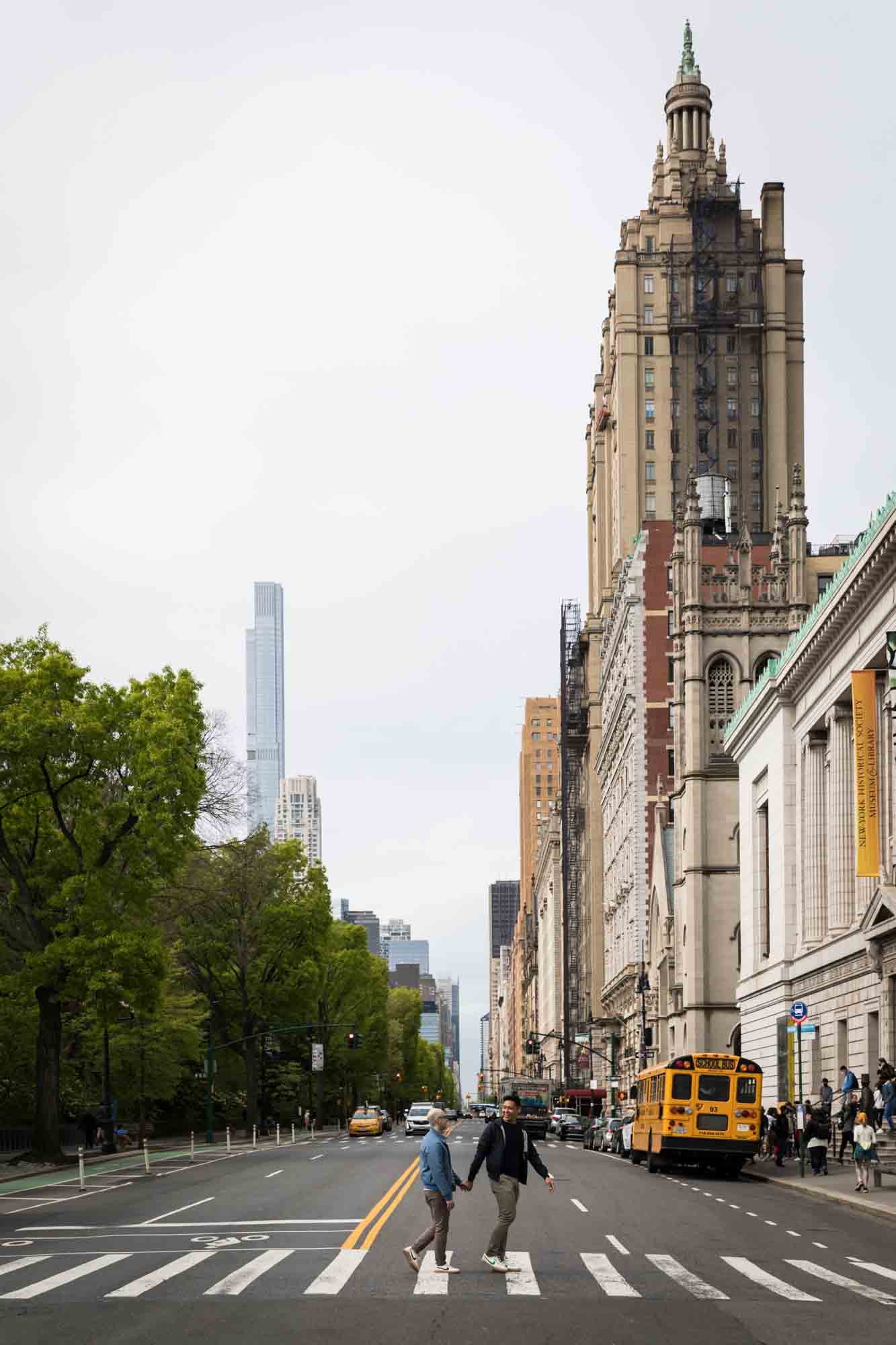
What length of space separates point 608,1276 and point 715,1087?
880 inches

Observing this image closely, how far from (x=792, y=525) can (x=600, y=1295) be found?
67144mm

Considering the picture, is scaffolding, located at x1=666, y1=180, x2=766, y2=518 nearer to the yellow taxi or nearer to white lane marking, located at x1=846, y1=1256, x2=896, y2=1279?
the yellow taxi

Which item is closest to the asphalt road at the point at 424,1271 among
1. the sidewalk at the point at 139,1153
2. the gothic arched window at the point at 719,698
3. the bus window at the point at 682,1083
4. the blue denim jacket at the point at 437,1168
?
the blue denim jacket at the point at 437,1168

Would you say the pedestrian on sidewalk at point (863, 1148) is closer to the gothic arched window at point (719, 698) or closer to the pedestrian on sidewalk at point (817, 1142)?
the pedestrian on sidewalk at point (817, 1142)

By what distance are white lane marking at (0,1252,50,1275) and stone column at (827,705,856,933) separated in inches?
1300

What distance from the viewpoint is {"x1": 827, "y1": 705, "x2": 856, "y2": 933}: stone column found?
165ft

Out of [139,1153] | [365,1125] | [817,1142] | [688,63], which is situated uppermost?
[688,63]

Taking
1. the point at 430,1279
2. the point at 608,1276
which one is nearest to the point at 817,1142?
the point at 608,1276

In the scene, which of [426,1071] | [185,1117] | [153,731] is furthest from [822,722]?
[426,1071]

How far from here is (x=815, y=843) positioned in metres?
54.7

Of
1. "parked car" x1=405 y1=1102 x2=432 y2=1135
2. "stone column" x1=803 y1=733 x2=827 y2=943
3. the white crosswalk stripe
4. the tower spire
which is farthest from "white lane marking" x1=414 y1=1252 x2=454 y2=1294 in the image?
the tower spire

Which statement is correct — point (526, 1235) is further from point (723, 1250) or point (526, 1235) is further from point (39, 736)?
point (39, 736)

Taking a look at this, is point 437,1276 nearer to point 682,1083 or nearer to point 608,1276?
point 608,1276

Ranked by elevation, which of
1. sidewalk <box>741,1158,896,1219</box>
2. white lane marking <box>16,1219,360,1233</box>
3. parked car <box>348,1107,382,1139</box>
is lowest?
parked car <box>348,1107,382,1139</box>
